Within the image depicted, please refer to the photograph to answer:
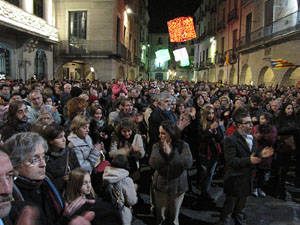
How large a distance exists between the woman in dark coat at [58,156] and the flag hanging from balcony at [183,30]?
2209 centimetres

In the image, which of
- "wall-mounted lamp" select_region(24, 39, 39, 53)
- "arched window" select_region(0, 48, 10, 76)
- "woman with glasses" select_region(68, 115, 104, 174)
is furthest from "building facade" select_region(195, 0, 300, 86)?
"arched window" select_region(0, 48, 10, 76)

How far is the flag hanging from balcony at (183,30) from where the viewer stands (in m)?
23.4

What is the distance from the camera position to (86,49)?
21.7m

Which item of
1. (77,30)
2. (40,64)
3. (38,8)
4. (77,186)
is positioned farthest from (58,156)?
(77,30)

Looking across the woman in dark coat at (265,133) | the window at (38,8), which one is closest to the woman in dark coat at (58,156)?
the woman in dark coat at (265,133)

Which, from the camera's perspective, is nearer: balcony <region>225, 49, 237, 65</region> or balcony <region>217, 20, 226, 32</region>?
balcony <region>225, 49, 237, 65</region>

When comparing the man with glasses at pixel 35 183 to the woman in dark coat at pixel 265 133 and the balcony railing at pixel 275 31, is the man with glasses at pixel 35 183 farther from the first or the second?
the balcony railing at pixel 275 31

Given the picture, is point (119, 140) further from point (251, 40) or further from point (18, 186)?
point (251, 40)

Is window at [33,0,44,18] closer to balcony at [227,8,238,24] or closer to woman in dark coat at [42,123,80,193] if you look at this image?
woman in dark coat at [42,123,80,193]

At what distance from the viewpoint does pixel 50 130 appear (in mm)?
2777

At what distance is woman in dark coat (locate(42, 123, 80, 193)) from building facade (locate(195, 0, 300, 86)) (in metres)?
15.7

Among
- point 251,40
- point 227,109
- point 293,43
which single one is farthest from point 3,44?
point 251,40

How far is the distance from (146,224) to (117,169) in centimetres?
140

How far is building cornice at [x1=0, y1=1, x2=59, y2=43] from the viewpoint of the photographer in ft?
40.5
